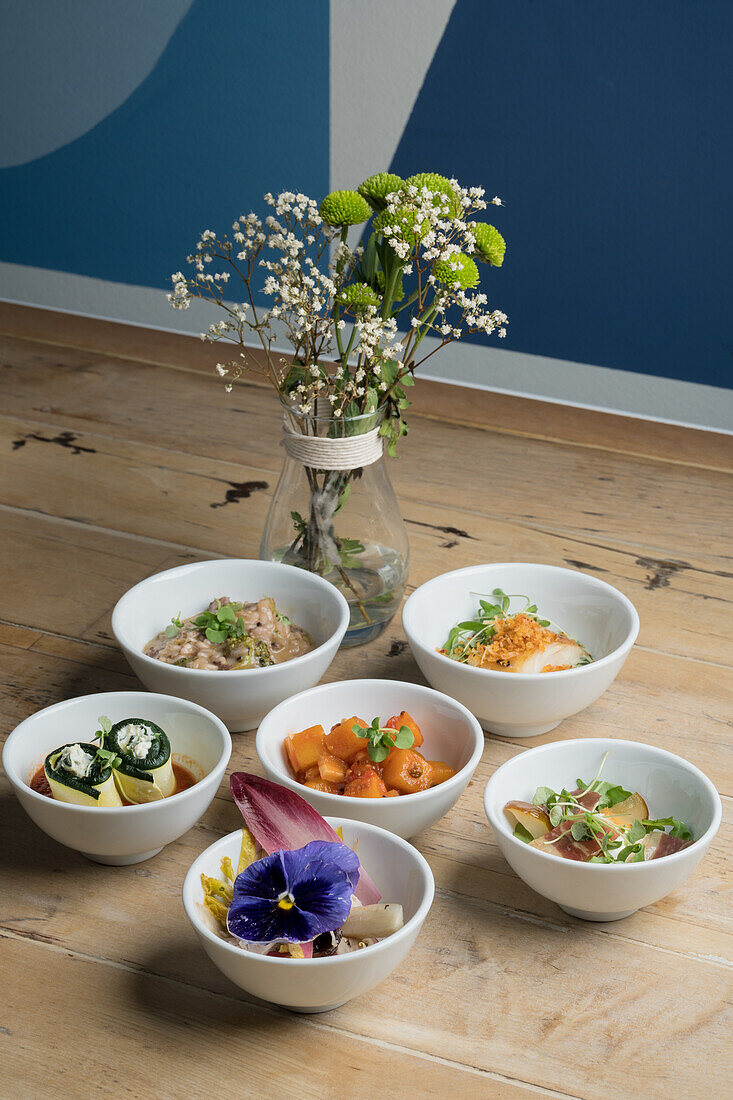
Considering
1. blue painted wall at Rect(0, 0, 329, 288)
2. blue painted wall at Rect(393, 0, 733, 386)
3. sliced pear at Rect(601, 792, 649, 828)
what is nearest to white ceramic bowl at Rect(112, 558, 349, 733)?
sliced pear at Rect(601, 792, 649, 828)

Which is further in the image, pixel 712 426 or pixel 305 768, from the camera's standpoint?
pixel 712 426

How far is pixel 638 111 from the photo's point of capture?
2.18m

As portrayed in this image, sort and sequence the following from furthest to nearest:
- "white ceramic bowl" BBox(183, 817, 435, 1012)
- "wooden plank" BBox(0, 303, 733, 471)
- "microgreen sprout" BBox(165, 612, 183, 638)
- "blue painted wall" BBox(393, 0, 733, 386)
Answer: "blue painted wall" BBox(393, 0, 733, 386)
"wooden plank" BBox(0, 303, 733, 471)
"microgreen sprout" BBox(165, 612, 183, 638)
"white ceramic bowl" BBox(183, 817, 435, 1012)

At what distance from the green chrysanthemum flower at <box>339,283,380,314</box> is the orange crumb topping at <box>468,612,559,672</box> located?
14.9 inches

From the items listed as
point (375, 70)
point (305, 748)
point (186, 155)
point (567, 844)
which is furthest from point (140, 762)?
point (186, 155)

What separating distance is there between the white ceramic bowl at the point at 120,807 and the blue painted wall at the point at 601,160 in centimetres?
160

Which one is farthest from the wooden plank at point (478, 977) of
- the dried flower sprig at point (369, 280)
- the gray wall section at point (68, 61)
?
the gray wall section at point (68, 61)

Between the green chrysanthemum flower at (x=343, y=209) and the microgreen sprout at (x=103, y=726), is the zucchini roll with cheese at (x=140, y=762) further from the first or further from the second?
the green chrysanthemum flower at (x=343, y=209)

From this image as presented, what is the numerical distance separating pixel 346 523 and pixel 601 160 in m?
1.26

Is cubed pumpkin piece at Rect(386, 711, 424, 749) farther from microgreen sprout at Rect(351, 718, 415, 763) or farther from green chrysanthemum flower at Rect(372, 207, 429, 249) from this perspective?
green chrysanthemum flower at Rect(372, 207, 429, 249)

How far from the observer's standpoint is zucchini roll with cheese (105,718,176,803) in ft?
3.23

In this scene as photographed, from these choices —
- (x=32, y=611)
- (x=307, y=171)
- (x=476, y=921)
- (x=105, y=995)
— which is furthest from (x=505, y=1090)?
(x=307, y=171)

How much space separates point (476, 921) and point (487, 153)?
178 centimetres

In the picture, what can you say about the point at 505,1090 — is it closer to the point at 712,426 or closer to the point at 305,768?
the point at 305,768
